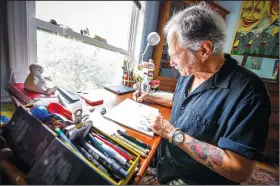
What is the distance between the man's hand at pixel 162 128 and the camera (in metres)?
0.69

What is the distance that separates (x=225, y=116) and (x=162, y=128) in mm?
276

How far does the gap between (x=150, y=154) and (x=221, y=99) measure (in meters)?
0.40

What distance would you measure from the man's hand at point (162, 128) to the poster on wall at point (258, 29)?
2.29m

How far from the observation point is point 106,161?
41 centimetres

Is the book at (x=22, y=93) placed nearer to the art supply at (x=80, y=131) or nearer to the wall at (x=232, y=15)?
the art supply at (x=80, y=131)

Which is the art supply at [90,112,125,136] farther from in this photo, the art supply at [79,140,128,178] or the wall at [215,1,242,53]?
the wall at [215,1,242,53]

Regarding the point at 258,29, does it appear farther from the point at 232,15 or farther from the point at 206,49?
the point at 206,49

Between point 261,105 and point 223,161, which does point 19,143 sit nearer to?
point 223,161

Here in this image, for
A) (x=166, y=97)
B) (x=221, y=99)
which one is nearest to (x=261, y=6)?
(x=166, y=97)

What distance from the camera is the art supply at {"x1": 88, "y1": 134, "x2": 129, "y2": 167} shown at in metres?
0.43

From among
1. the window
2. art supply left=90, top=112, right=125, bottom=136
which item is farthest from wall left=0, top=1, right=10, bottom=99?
art supply left=90, top=112, right=125, bottom=136

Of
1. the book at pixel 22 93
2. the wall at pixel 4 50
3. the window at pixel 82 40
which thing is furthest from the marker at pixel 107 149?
the window at pixel 82 40

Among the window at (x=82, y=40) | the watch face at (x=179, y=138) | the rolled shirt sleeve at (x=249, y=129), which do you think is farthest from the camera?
the window at (x=82, y=40)

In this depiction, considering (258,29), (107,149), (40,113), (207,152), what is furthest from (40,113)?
(258,29)
